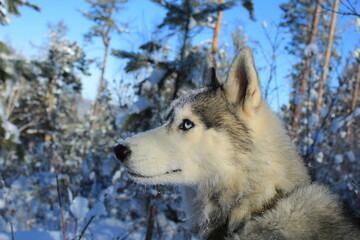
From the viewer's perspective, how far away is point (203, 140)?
2379 mm

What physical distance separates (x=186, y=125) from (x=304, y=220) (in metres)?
1.07

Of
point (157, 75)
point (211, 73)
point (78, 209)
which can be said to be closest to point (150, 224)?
point (157, 75)

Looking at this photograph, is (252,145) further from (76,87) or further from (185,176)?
(76,87)

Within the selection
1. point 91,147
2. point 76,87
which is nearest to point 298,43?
point 91,147

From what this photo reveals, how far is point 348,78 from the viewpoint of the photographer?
5410 mm

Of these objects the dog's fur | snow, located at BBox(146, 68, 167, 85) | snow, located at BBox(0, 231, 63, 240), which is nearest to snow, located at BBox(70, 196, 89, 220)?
the dog's fur

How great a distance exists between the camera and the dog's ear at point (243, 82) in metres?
2.31

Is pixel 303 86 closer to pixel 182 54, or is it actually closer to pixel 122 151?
pixel 182 54

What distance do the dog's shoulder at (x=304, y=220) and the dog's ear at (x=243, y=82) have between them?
0.74 m

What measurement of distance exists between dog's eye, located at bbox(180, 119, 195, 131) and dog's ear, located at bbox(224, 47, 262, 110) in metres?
0.37

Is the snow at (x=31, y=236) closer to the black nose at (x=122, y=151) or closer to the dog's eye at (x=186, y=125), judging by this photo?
the black nose at (x=122, y=151)

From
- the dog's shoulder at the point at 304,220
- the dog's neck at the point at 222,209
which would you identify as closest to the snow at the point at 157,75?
the dog's neck at the point at 222,209

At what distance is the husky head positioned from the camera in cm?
229

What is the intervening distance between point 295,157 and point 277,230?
2.24 ft
